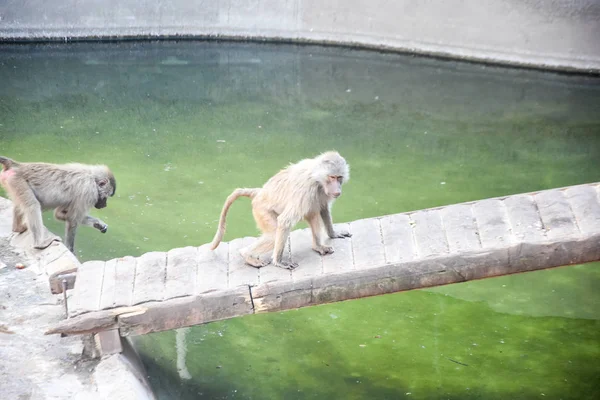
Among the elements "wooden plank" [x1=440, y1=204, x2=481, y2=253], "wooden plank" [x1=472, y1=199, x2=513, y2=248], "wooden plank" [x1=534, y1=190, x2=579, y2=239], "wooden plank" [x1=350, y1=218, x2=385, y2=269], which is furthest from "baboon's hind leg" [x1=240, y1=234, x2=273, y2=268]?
"wooden plank" [x1=534, y1=190, x2=579, y2=239]

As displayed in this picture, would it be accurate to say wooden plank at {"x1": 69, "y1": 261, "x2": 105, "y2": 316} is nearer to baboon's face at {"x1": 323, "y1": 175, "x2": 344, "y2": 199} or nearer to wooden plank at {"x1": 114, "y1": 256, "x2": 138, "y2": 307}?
wooden plank at {"x1": 114, "y1": 256, "x2": 138, "y2": 307}

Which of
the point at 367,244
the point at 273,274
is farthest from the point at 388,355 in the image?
the point at 273,274

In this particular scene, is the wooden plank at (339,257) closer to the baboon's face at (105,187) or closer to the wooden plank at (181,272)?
the wooden plank at (181,272)

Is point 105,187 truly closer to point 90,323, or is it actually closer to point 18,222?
point 18,222

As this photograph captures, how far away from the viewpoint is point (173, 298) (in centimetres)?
538

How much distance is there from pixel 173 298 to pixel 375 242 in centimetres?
145

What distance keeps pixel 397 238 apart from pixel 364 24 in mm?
9555

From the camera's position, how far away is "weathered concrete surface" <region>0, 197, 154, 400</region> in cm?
522

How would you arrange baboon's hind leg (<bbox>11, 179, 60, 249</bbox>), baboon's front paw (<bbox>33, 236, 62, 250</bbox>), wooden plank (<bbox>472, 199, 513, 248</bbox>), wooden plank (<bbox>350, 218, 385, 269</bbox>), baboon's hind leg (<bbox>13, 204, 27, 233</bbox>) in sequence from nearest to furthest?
wooden plank (<bbox>472, 199, 513, 248</bbox>), wooden plank (<bbox>350, 218, 385, 269</bbox>), baboon's hind leg (<bbox>11, 179, 60, 249</bbox>), baboon's front paw (<bbox>33, 236, 62, 250</bbox>), baboon's hind leg (<bbox>13, 204, 27, 233</bbox>)

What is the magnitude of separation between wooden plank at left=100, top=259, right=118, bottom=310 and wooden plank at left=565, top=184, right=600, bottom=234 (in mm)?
3164

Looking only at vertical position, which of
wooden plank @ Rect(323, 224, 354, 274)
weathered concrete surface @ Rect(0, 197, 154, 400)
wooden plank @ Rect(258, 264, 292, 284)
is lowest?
weathered concrete surface @ Rect(0, 197, 154, 400)

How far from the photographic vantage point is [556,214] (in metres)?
5.48

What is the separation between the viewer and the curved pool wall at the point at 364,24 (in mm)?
13091

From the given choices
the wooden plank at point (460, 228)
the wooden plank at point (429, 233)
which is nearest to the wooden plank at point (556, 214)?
the wooden plank at point (460, 228)
